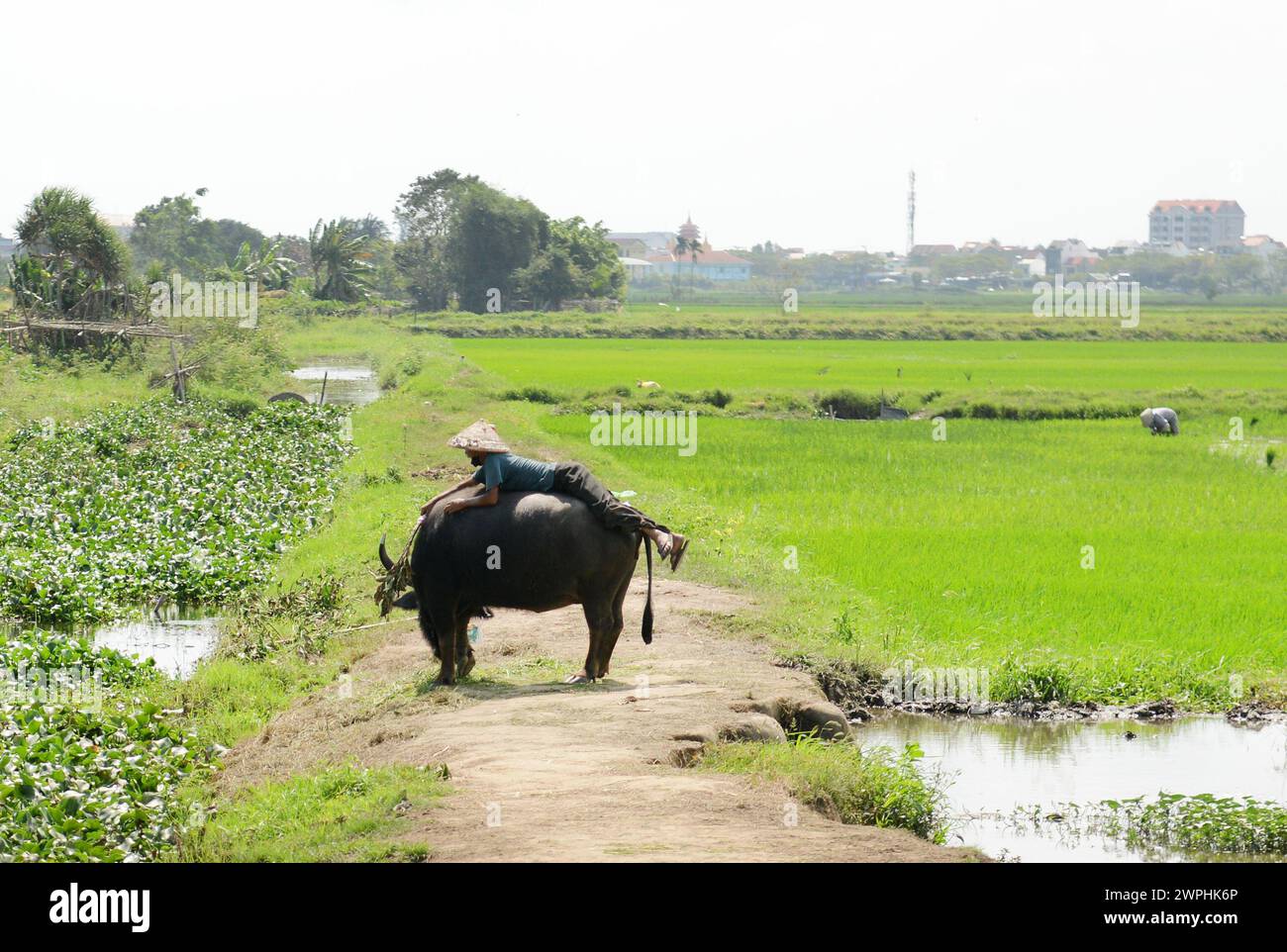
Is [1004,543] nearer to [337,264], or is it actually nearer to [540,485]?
[540,485]

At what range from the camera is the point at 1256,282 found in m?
Result: 133

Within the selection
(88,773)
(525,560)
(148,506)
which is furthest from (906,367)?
(88,773)

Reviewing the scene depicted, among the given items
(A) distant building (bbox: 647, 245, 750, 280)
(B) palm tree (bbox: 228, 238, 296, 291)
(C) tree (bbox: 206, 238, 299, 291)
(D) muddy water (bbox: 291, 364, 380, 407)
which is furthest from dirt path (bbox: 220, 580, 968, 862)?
(A) distant building (bbox: 647, 245, 750, 280)

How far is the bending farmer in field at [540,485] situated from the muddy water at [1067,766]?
202cm

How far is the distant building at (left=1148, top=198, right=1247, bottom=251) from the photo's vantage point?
169 metres

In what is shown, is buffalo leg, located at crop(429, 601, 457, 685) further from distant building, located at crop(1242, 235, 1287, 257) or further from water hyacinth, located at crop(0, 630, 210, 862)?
distant building, located at crop(1242, 235, 1287, 257)

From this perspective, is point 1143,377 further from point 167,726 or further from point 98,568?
point 167,726

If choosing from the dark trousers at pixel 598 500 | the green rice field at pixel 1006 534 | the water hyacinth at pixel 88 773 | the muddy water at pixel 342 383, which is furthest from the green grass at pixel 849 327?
A: the dark trousers at pixel 598 500

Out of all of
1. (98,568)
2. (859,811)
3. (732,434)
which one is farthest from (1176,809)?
(732,434)

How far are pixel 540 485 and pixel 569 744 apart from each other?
5.34 feet

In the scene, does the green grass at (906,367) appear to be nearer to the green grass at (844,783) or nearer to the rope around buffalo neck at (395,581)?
the rope around buffalo neck at (395,581)

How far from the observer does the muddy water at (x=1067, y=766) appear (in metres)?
7.36

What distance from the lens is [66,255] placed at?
116 ft
